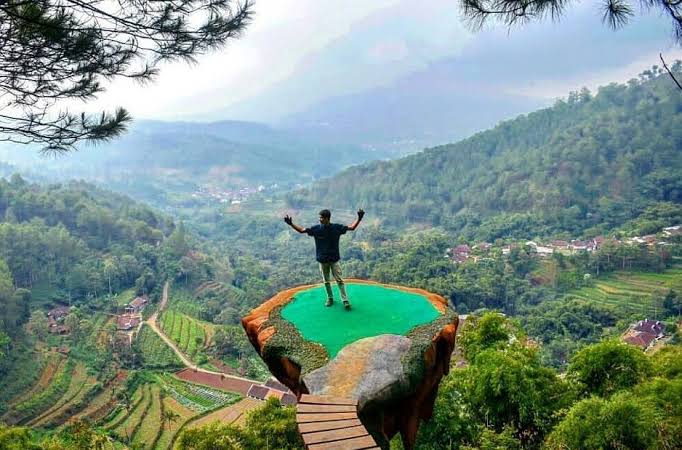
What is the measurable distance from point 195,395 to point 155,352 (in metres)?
7.89

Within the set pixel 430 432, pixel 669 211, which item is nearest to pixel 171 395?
pixel 430 432

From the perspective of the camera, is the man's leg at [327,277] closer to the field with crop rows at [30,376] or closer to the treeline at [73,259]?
the field with crop rows at [30,376]

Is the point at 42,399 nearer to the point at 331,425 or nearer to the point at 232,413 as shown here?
the point at 232,413

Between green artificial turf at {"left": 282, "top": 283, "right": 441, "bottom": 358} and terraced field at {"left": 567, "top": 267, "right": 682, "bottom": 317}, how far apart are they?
32.1 metres

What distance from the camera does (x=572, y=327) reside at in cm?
3244

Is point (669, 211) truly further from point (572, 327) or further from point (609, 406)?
point (609, 406)

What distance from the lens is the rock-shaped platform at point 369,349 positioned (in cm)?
543

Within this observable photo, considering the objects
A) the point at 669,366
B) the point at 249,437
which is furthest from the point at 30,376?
the point at 669,366

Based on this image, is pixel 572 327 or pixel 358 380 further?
pixel 572 327

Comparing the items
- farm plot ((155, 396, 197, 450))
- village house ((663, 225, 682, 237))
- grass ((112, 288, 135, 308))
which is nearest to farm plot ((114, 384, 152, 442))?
farm plot ((155, 396, 197, 450))

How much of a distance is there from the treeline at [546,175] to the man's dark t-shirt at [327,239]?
57089 millimetres

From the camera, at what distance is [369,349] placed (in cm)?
594

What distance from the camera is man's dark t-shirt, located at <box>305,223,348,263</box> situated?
738 centimetres

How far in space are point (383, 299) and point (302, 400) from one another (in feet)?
10.9
